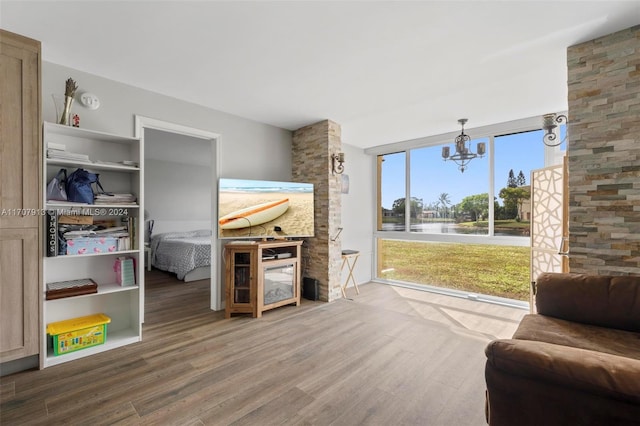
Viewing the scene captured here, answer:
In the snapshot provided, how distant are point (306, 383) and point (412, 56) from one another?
2.58 m

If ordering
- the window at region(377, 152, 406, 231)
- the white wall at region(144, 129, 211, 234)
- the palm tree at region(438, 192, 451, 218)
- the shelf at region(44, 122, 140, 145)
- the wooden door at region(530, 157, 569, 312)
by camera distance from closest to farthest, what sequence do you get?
the shelf at region(44, 122, 140, 145), the wooden door at region(530, 157, 569, 312), the palm tree at region(438, 192, 451, 218), the window at region(377, 152, 406, 231), the white wall at region(144, 129, 211, 234)

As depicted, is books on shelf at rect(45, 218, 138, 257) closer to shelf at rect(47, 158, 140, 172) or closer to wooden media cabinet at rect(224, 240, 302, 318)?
shelf at rect(47, 158, 140, 172)

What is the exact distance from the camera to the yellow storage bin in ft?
7.38

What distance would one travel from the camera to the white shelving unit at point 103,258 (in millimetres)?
2381

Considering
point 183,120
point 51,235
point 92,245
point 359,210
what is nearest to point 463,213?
point 359,210

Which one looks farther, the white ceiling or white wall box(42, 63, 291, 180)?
white wall box(42, 63, 291, 180)

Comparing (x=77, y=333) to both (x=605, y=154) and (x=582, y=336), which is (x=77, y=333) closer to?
(x=582, y=336)

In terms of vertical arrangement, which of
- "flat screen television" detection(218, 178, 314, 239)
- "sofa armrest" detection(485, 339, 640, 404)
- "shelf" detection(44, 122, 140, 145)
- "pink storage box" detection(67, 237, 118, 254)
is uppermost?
"shelf" detection(44, 122, 140, 145)

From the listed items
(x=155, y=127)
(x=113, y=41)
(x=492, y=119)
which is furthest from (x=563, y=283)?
(x=155, y=127)

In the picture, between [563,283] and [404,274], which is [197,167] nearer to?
[404,274]

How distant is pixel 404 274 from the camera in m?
5.00

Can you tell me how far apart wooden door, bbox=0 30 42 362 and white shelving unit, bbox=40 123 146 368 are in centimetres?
15

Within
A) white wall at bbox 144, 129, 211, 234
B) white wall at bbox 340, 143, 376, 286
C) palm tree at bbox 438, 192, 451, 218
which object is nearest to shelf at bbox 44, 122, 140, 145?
white wall at bbox 144, 129, 211, 234

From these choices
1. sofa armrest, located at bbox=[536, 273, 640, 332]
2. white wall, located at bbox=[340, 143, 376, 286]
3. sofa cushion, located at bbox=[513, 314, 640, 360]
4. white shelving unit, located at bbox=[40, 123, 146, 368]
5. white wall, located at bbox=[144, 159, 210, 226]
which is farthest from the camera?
white wall, located at bbox=[144, 159, 210, 226]
